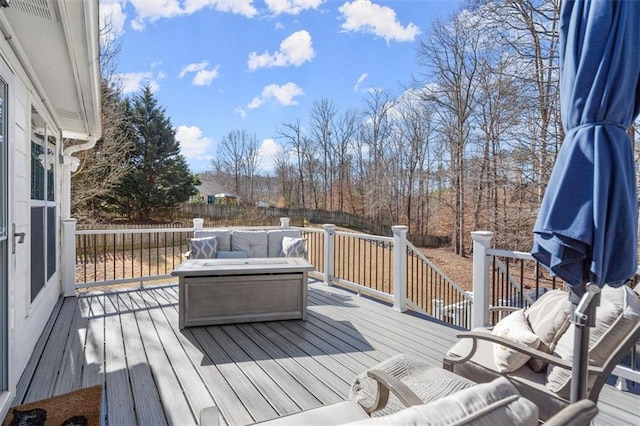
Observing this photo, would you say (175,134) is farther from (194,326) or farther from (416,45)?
(194,326)

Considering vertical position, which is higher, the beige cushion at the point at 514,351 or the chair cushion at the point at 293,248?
the chair cushion at the point at 293,248

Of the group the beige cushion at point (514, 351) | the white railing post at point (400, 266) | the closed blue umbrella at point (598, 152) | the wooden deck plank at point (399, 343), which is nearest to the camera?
the closed blue umbrella at point (598, 152)

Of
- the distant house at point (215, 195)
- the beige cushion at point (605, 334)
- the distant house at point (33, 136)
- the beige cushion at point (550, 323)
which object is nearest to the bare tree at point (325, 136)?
the distant house at point (215, 195)

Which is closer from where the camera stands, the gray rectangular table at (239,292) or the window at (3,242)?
the window at (3,242)

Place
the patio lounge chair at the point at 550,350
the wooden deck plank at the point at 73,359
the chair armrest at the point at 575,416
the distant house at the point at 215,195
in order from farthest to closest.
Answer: the distant house at the point at 215,195, the wooden deck plank at the point at 73,359, the patio lounge chair at the point at 550,350, the chair armrest at the point at 575,416

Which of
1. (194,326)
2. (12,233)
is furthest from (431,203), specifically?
(12,233)

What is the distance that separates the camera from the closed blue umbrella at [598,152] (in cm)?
123

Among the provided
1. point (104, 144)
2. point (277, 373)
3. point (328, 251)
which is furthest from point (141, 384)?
point (104, 144)

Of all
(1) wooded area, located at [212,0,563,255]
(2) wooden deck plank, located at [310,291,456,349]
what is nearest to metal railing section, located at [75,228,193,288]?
(2) wooden deck plank, located at [310,291,456,349]

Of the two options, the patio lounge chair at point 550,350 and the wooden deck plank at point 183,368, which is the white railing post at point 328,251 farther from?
the patio lounge chair at point 550,350

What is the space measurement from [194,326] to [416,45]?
14.4 meters

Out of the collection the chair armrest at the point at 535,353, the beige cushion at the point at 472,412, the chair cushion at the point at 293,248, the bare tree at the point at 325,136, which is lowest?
the chair armrest at the point at 535,353

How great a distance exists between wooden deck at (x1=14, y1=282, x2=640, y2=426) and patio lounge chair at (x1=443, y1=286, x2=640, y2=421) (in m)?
0.78

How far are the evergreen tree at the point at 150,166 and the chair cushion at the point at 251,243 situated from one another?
14.7 meters
